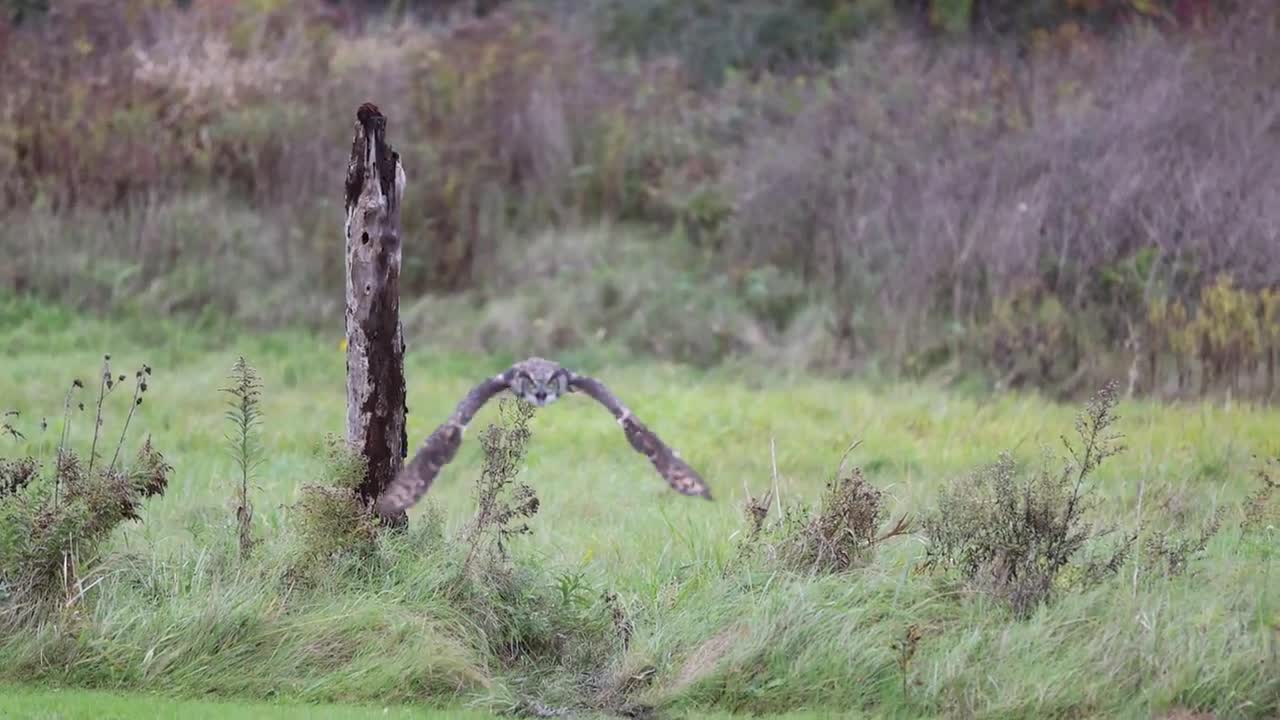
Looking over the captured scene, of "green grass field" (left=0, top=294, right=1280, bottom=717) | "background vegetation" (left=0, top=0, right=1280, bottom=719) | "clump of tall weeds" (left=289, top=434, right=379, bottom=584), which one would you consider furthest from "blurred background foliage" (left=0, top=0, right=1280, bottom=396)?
"clump of tall weeds" (left=289, top=434, right=379, bottom=584)

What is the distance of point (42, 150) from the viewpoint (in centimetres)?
1864

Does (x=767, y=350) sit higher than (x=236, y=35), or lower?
lower

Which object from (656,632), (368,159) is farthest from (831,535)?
(368,159)

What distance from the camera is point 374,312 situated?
8.52 metres

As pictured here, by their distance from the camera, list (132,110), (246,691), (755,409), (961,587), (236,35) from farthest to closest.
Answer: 1. (236,35)
2. (132,110)
3. (755,409)
4. (961,587)
5. (246,691)

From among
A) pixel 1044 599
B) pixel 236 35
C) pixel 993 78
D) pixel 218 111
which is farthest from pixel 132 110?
pixel 1044 599

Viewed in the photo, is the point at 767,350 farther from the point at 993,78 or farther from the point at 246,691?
the point at 246,691

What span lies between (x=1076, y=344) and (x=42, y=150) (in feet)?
38.3

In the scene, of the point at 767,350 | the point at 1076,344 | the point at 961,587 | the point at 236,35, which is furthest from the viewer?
the point at 236,35

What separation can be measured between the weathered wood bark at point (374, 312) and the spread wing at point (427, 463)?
0.20 metres

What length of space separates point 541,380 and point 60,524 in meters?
2.67

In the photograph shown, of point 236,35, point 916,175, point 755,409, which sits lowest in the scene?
point 755,409

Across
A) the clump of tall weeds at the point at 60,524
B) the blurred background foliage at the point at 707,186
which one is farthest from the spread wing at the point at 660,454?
the blurred background foliage at the point at 707,186

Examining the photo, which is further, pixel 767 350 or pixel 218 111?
pixel 218 111
